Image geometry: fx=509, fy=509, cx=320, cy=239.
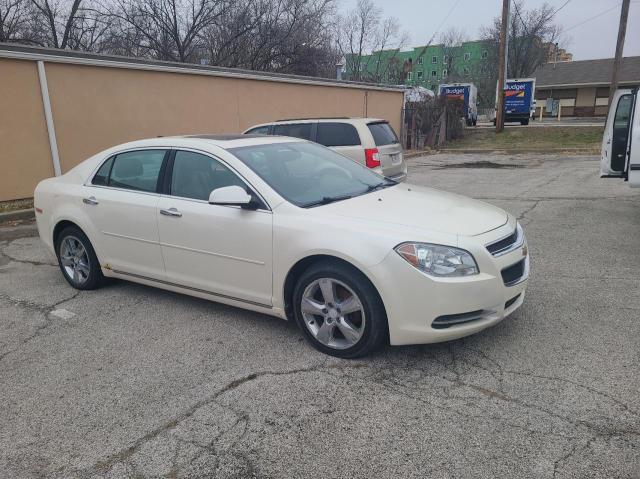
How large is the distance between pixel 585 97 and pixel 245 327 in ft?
172

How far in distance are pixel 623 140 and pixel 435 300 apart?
609cm

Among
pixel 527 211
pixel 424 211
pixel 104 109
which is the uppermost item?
pixel 104 109

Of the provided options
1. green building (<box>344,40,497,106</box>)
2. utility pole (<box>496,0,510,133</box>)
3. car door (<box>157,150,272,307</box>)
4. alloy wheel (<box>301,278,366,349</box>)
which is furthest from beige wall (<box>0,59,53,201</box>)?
green building (<box>344,40,497,106</box>)

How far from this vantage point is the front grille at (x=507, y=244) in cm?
348

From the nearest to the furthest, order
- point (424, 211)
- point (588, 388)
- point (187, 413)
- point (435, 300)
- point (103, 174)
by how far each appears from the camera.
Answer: point (187, 413) < point (588, 388) < point (435, 300) < point (424, 211) < point (103, 174)

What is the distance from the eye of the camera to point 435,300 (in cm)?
325

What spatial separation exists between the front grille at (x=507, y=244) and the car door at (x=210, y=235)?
1586 millimetres

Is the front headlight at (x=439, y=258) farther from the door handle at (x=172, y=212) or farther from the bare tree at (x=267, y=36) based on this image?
the bare tree at (x=267, y=36)

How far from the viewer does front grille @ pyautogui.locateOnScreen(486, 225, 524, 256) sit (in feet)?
11.4

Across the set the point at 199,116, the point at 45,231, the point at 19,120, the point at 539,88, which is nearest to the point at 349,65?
the point at 539,88

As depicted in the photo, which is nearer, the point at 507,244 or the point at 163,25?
the point at 507,244

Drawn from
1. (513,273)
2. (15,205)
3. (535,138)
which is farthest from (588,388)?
(535,138)

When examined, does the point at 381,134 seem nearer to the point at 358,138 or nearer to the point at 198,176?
the point at 358,138

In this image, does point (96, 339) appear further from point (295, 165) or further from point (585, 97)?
point (585, 97)
